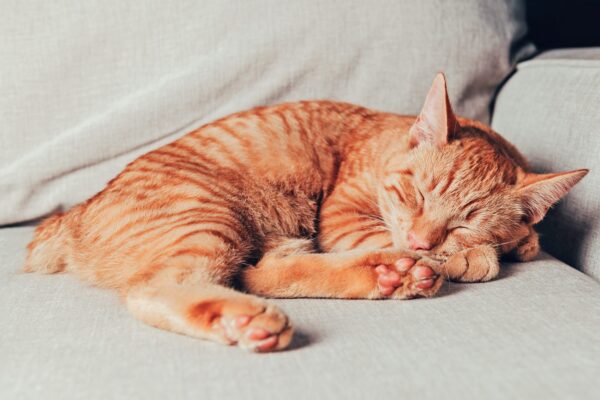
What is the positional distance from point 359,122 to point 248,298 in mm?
974

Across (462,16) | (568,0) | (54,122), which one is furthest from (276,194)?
(568,0)

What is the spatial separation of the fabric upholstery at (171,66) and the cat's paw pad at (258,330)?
3.77 ft

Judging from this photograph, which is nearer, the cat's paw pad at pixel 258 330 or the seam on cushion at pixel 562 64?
the cat's paw pad at pixel 258 330

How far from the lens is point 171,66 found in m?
2.29

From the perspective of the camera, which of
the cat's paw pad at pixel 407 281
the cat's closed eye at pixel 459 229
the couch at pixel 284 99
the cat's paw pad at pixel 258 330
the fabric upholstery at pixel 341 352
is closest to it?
the fabric upholstery at pixel 341 352

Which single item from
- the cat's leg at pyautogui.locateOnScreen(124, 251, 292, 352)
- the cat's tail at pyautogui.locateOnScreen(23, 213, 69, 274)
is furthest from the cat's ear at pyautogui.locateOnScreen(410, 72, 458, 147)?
the cat's tail at pyautogui.locateOnScreen(23, 213, 69, 274)

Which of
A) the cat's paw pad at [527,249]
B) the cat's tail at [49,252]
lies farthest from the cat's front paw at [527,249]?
the cat's tail at [49,252]

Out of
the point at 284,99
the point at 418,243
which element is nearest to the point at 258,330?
the point at 418,243

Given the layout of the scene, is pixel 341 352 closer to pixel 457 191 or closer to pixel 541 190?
pixel 457 191

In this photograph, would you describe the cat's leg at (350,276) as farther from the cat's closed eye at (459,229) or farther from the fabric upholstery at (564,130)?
the fabric upholstery at (564,130)

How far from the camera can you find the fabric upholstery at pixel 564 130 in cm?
189

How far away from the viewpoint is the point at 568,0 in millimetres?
2869

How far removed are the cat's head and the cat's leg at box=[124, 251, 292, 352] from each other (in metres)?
0.59

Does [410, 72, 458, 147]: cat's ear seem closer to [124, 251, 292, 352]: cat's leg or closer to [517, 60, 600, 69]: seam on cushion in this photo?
[517, 60, 600, 69]: seam on cushion
